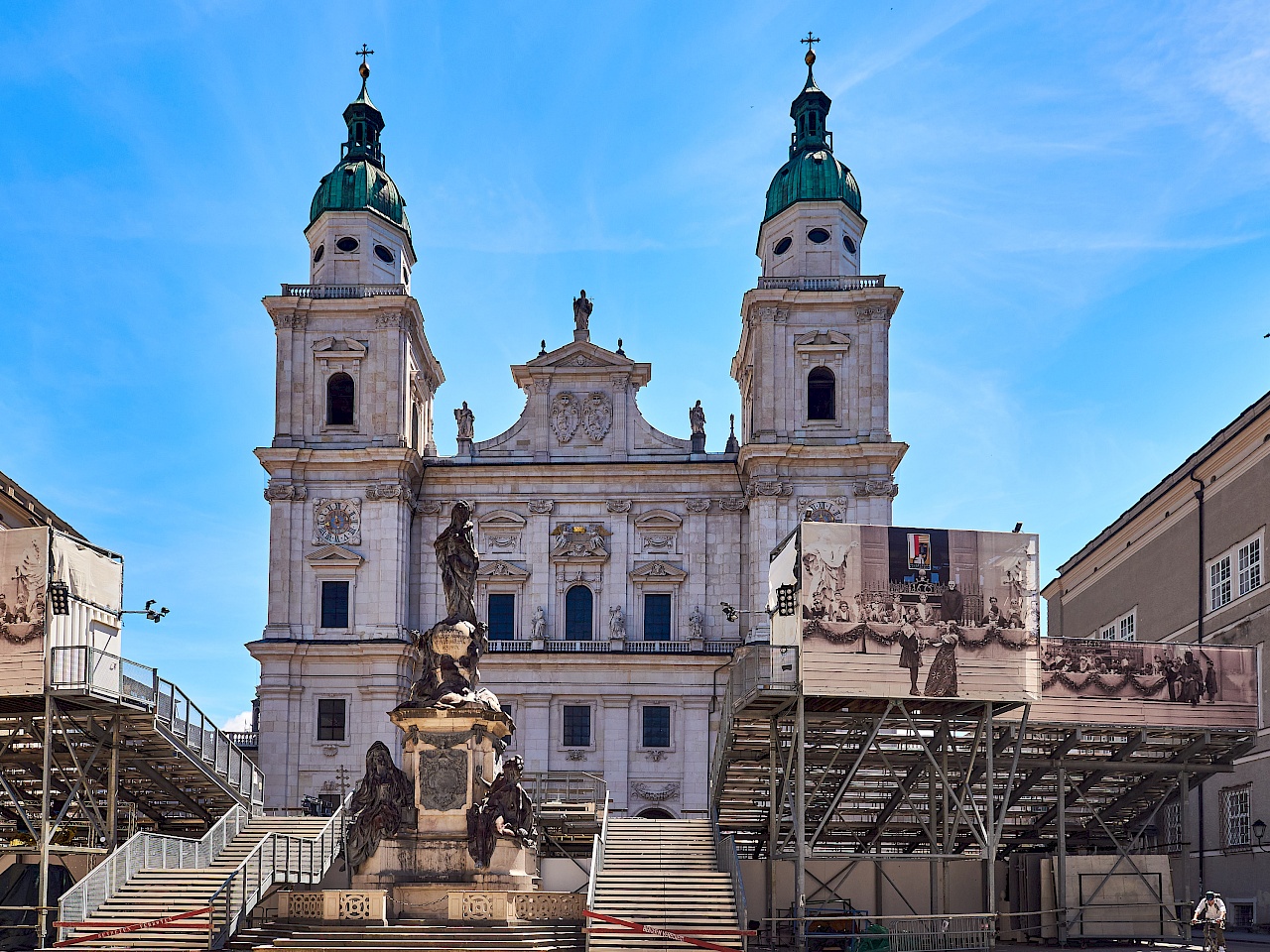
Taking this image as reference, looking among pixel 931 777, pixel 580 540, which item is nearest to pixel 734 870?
pixel 931 777

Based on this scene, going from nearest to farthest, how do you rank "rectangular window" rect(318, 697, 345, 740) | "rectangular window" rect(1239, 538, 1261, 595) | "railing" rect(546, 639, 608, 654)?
"rectangular window" rect(1239, 538, 1261, 595) → "rectangular window" rect(318, 697, 345, 740) → "railing" rect(546, 639, 608, 654)

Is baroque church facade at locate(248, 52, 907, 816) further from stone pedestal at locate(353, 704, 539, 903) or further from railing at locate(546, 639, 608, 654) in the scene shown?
stone pedestal at locate(353, 704, 539, 903)

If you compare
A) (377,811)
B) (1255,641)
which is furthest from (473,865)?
(1255,641)

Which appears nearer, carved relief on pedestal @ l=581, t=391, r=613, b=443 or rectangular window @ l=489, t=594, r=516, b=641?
rectangular window @ l=489, t=594, r=516, b=641

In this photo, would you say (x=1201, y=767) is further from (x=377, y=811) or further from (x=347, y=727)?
(x=347, y=727)

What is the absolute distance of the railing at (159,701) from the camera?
109ft

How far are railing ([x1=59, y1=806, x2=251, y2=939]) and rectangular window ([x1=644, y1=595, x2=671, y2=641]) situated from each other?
24.6m

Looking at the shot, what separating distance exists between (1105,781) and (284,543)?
31.5 meters

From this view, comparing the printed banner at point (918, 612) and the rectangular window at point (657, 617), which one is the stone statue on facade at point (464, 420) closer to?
the rectangular window at point (657, 617)

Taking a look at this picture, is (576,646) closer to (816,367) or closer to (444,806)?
(816,367)

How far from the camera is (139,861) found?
32250 mm

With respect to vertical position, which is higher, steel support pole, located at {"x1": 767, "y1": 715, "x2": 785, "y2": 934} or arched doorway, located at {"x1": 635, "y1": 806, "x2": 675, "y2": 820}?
steel support pole, located at {"x1": 767, "y1": 715, "x2": 785, "y2": 934}

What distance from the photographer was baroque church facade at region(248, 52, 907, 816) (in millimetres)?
56938

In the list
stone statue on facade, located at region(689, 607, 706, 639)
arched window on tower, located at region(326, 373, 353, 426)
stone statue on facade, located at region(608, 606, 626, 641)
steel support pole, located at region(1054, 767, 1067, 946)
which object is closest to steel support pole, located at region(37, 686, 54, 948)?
steel support pole, located at region(1054, 767, 1067, 946)
